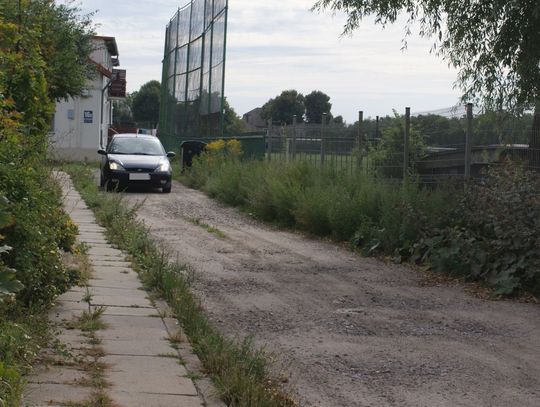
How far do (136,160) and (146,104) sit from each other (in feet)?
350

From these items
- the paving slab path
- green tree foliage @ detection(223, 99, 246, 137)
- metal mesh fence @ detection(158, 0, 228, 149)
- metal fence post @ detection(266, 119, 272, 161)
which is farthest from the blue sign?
the paving slab path

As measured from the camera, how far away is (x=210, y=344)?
5.88 m

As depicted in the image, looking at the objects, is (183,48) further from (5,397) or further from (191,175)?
(5,397)

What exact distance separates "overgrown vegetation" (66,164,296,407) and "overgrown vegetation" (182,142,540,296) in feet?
10.6

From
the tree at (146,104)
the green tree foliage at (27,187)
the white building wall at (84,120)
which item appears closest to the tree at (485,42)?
the green tree foliage at (27,187)

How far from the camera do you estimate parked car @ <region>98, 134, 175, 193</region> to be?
22734 mm

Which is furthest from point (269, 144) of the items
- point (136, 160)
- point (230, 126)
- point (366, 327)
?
point (230, 126)

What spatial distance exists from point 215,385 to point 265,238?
30.6ft

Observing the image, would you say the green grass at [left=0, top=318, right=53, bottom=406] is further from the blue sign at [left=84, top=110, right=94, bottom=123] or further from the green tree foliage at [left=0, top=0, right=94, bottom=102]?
the blue sign at [left=84, top=110, right=94, bottom=123]

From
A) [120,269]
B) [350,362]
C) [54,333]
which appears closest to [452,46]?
[120,269]

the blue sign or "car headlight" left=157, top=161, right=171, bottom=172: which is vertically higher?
the blue sign

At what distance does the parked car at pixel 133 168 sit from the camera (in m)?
22.7

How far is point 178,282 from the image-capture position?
320 inches

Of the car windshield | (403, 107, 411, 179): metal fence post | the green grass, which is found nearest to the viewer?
the green grass
